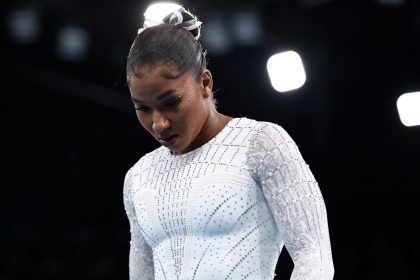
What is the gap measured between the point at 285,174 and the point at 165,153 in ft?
1.02

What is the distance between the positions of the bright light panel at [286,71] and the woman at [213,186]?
10.5 ft

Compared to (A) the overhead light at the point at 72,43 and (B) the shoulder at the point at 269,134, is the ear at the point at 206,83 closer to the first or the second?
(B) the shoulder at the point at 269,134

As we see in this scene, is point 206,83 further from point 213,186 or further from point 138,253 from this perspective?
point 138,253

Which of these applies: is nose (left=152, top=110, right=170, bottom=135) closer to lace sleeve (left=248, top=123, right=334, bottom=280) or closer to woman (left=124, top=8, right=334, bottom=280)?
woman (left=124, top=8, right=334, bottom=280)

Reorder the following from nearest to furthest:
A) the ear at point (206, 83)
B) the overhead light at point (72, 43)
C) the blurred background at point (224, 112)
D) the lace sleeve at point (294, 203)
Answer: the lace sleeve at point (294, 203) < the ear at point (206, 83) < the blurred background at point (224, 112) < the overhead light at point (72, 43)

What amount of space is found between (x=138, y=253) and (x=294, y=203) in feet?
1.33

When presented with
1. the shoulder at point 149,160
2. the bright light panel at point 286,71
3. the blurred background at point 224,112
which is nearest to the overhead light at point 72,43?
the blurred background at point 224,112

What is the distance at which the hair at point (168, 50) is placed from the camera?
1.34m

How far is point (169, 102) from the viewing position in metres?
1.32

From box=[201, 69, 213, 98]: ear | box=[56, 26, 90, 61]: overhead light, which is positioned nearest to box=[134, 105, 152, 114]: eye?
box=[201, 69, 213, 98]: ear

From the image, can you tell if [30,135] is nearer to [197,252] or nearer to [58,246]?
[58,246]

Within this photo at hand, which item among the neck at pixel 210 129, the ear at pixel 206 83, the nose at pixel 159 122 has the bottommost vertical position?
the neck at pixel 210 129

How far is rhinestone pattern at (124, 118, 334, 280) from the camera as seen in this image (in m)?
1.29

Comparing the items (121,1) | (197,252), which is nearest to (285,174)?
(197,252)
